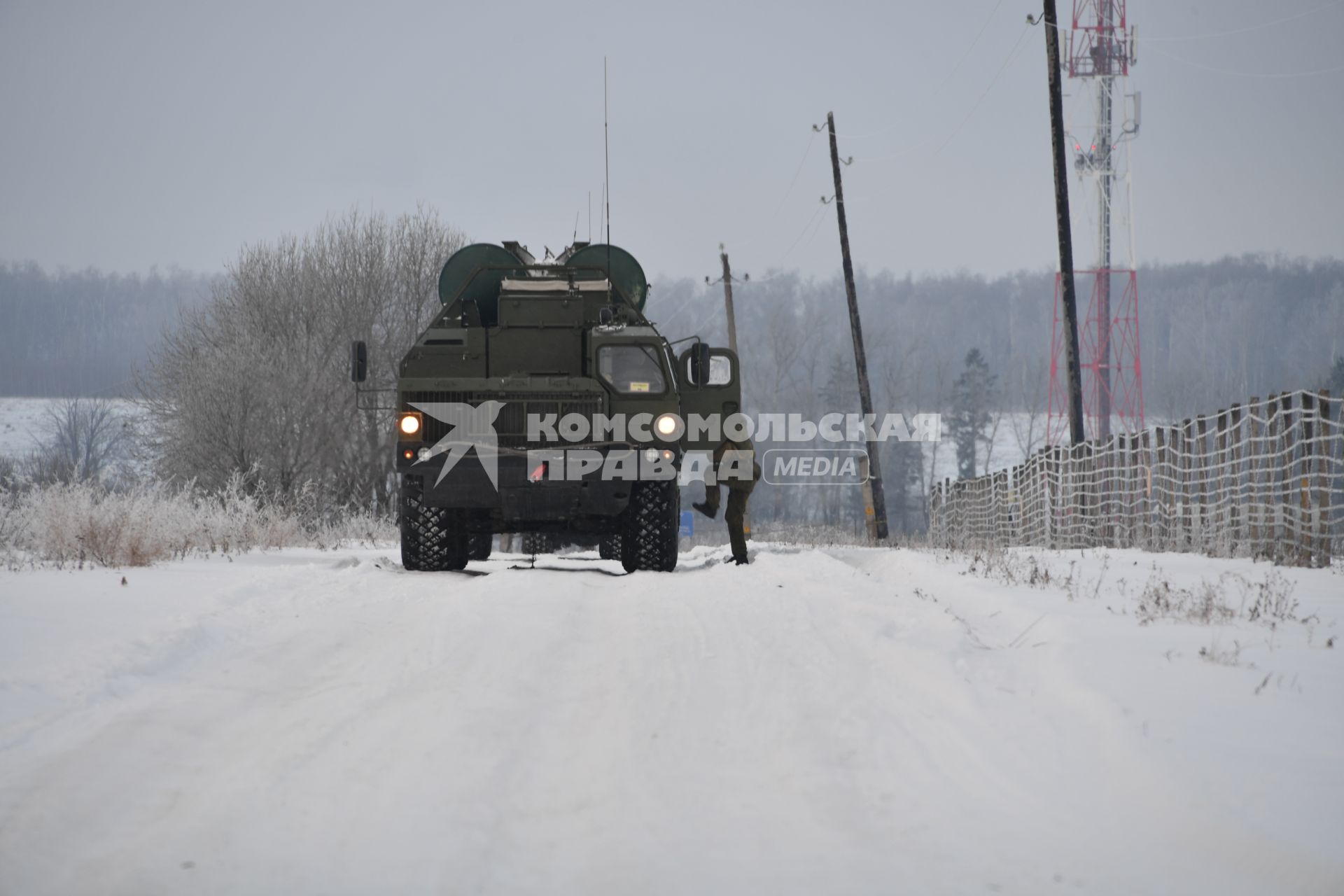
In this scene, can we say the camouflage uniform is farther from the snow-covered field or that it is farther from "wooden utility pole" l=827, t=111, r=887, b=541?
"wooden utility pole" l=827, t=111, r=887, b=541

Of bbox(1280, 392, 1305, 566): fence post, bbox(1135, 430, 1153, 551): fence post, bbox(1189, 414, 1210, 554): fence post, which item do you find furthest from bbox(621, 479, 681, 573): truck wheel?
bbox(1135, 430, 1153, 551): fence post

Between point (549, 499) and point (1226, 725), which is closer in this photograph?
point (1226, 725)

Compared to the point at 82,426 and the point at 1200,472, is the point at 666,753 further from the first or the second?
the point at 82,426

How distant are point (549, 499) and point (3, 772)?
6.31 meters

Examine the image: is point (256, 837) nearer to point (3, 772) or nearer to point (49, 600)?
point (3, 772)

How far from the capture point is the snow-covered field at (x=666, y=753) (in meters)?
2.61

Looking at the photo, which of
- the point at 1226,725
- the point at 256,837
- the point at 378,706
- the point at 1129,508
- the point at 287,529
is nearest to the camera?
the point at 256,837

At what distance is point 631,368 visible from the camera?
10125mm

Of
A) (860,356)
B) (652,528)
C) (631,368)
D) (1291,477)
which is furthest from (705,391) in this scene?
(860,356)

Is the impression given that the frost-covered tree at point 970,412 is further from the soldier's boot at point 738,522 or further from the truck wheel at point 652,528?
the truck wheel at point 652,528

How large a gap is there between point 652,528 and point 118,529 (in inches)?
191

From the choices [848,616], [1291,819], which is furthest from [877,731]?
[848,616]

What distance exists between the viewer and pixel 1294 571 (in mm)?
9125

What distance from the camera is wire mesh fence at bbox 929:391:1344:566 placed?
408 inches
